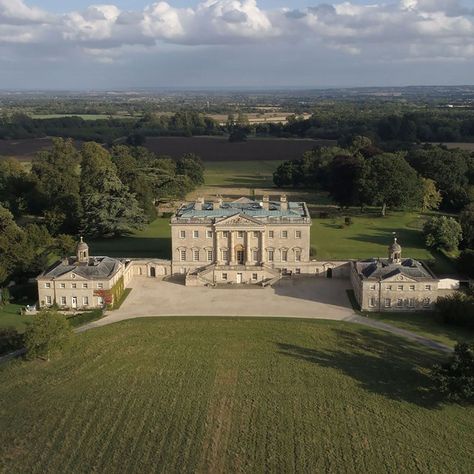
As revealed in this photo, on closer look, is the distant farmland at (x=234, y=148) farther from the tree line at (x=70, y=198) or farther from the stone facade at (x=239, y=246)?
the stone facade at (x=239, y=246)

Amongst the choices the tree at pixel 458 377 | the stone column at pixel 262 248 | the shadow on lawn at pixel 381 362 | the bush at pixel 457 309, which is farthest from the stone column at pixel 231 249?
the tree at pixel 458 377

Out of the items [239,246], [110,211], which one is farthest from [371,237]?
[110,211]

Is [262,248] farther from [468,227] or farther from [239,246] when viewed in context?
[468,227]

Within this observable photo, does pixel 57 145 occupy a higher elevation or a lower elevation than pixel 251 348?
higher

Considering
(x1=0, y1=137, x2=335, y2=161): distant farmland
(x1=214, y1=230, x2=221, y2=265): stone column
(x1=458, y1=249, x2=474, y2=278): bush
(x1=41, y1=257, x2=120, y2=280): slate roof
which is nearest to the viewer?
(x1=41, y1=257, x2=120, y2=280): slate roof

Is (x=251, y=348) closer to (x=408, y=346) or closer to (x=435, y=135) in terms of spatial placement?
(x=408, y=346)

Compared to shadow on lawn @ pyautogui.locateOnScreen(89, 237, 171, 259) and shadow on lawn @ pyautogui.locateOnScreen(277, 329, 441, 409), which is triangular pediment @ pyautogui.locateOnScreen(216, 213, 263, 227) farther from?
shadow on lawn @ pyautogui.locateOnScreen(277, 329, 441, 409)

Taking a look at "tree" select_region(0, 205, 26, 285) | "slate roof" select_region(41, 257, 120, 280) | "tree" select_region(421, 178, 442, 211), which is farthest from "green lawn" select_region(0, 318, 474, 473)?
"tree" select_region(421, 178, 442, 211)

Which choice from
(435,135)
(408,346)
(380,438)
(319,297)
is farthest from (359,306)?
(435,135)
